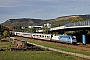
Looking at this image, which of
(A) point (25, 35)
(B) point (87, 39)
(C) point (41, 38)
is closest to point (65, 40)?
(B) point (87, 39)

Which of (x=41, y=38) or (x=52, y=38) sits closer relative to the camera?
(x=52, y=38)

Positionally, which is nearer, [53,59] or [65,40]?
[53,59]

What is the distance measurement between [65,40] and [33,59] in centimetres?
4166

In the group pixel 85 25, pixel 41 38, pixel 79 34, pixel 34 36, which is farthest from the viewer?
pixel 34 36

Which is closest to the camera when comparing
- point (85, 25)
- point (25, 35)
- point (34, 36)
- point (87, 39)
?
point (85, 25)

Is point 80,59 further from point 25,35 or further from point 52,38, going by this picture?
point 25,35

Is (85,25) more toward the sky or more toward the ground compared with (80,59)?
more toward the sky

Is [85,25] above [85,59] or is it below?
above

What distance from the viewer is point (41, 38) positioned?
4286 inches

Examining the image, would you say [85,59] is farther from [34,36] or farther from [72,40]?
[34,36]

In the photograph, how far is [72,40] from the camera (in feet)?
239

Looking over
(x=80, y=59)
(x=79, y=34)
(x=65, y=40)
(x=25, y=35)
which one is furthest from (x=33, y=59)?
(x=25, y=35)

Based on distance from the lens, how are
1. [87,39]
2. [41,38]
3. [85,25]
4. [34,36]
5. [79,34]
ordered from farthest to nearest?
1. [34,36]
2. [41,38]
3. [79,34]
4. [87,39]
5. [85,25]

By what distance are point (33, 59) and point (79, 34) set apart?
59022 millimetres
